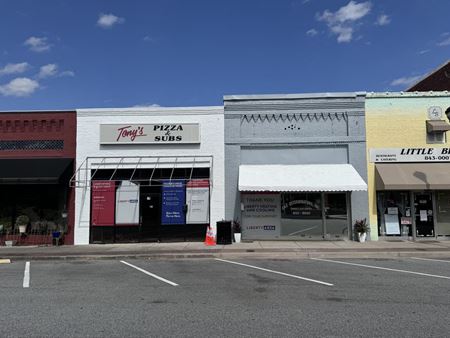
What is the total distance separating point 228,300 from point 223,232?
31.2ft

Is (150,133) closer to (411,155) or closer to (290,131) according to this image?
(290,131)

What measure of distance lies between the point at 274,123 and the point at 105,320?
45.3 ft

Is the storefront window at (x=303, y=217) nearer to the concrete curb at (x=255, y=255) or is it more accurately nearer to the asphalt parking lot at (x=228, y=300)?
the concrete curb at (x=255, y=255)

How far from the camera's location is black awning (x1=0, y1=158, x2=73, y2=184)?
56.4 feet

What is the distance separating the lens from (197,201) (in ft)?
60.3

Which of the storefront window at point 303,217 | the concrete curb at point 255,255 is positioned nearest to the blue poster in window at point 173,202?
the concrete curb at point 255,255

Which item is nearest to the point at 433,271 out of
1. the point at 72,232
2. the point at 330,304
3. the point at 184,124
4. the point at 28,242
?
the point at 330,304

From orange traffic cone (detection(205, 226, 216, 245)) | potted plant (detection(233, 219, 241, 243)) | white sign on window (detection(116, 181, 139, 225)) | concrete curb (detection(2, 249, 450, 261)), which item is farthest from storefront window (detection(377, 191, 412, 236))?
white sign on window (detection(116, 181, 139, 225))

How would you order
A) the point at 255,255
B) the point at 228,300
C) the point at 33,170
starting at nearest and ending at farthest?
the point at 228,300 → the point at 255,255 → the point at 33,170

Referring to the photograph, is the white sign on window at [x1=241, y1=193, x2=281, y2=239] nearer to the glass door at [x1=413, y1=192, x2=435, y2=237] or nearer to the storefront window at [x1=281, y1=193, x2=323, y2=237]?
the storefront window at [x1=281, y1=193, x2=323, y2=237]

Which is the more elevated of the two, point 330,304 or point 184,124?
point 184,124

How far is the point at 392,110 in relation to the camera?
18.4 meters

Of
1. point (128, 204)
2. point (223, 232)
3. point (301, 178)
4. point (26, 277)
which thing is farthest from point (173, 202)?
point (26, 277)

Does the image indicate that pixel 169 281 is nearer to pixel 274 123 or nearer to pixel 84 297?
pixel 84 297
